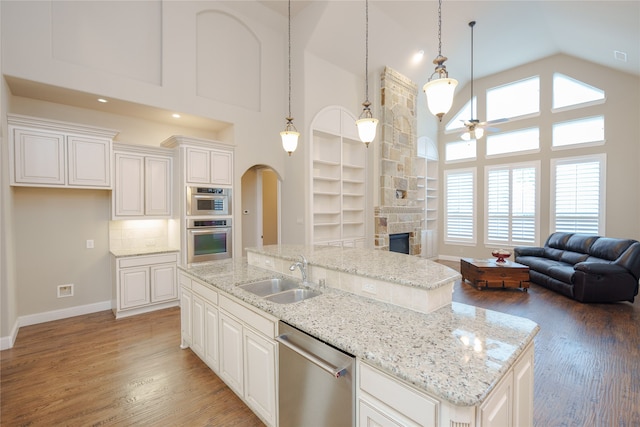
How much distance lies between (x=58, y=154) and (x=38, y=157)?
187mm

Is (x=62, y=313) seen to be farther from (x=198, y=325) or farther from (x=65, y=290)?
(x=198, y=325)

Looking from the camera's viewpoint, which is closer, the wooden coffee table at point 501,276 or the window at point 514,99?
the wooden coffee table at point 501,276

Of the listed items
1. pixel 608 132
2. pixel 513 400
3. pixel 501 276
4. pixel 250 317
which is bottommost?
pixel 501 276

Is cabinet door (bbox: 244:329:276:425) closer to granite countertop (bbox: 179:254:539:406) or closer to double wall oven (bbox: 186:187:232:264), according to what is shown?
granite countertop (bbox: 179:254:539:406)

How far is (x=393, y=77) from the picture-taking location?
648cm

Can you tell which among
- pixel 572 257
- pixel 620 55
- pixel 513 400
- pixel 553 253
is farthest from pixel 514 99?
pixel 513 400

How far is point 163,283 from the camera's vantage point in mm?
4262

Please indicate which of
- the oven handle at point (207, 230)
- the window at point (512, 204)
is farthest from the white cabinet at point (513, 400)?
the window at point (512, 204)

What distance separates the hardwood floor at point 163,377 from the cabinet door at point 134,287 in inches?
9.8

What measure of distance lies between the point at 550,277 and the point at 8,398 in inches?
287

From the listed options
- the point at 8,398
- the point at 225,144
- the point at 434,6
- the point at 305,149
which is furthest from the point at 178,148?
the point at 434,6

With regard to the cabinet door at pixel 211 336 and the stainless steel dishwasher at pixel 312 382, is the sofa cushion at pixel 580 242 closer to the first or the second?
the stainless steel dishwasher at pixel 312 382

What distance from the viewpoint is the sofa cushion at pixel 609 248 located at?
4590 mm

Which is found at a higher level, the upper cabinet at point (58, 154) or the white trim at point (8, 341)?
the upper cabinet at point (58, 154)
